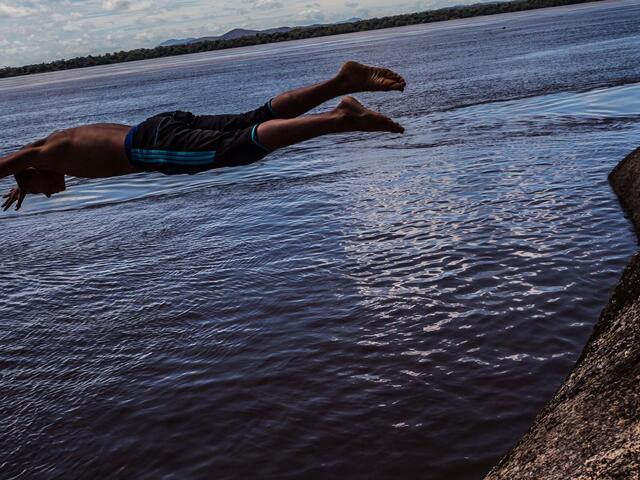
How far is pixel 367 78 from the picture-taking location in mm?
5023

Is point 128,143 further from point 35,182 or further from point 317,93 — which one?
point 317,93

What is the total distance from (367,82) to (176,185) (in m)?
10.8

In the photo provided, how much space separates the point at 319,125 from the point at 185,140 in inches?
45.5

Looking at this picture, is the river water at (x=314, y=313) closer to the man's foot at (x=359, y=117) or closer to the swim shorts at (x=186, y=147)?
the swim shorts at (x=186, y=147)

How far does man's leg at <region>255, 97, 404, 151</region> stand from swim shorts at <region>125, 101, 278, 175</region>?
11 cm

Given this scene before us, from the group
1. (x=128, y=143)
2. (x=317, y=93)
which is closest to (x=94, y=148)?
(x=128, y=143)

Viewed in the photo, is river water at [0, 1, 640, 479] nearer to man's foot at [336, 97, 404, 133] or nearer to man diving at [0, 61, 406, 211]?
man diving at [0, 61, 406, 211]

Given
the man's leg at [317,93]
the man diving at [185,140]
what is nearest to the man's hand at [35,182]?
the man diving at [185,140]

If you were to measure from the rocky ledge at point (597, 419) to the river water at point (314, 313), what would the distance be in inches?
50.4

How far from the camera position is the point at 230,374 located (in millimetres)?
5777

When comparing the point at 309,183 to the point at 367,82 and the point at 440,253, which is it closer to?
the point at 440,253

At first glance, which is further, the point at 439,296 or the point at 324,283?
the point at 324,283

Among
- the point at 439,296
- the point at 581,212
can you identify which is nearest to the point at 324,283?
the point at 439,296

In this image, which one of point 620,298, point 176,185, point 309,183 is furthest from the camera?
point 176,185
